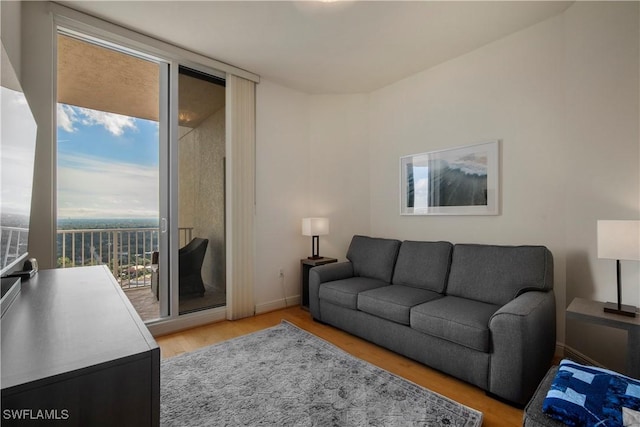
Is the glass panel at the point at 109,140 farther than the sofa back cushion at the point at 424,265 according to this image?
Yes

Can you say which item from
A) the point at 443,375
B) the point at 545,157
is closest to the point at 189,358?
the point at 443,375

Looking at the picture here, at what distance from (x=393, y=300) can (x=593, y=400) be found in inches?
56.0

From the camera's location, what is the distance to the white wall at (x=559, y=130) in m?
2.08

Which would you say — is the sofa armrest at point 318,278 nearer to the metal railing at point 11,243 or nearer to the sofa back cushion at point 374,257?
the sofa back cushion at point 374,257

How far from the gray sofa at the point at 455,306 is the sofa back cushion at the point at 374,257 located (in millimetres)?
11

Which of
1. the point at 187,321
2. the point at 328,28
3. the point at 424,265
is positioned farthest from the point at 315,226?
the point at 328,28

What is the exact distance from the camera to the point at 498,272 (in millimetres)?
2436

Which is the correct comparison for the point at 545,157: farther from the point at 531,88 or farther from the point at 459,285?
the point at 459,285

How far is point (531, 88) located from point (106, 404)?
3.48 metres

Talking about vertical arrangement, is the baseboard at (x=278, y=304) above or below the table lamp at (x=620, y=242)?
below

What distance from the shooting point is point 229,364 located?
7.55ft

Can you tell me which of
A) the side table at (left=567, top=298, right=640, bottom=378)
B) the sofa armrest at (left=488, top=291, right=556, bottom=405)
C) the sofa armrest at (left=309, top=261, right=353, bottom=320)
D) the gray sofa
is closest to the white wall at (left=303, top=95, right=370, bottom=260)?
the gray sofa

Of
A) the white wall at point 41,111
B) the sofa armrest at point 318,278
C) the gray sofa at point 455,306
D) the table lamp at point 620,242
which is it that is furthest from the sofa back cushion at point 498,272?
the white wall at point 41,111

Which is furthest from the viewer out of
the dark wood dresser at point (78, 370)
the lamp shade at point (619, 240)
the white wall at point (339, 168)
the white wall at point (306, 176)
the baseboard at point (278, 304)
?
the white wall at point (339, 168)
